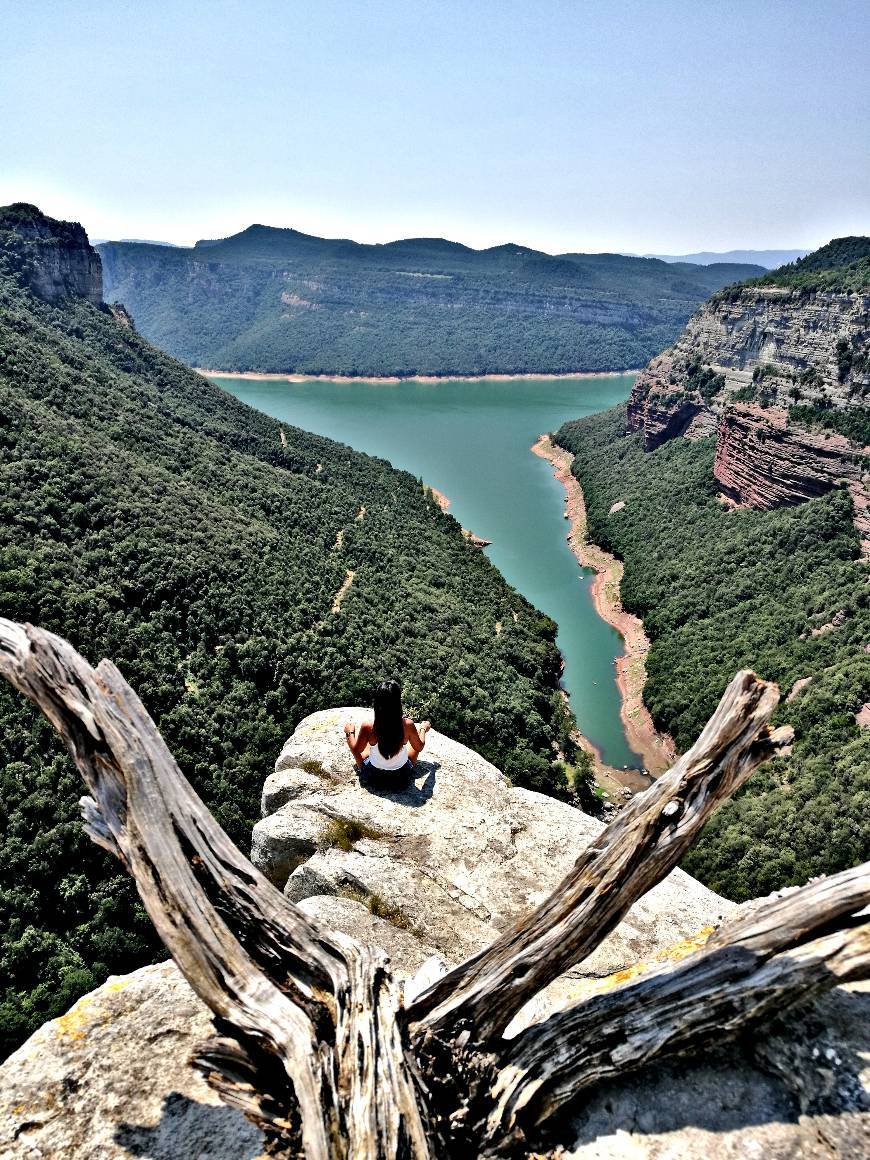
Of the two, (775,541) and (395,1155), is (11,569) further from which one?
(775,541)

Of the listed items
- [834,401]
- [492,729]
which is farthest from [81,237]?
[834,401]

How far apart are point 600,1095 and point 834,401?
210 feet

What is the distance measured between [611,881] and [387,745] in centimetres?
574

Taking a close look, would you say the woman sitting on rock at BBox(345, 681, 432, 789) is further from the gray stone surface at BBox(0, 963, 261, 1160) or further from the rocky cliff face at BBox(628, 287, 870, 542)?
the rocky cliff face at BBox(628, 287, 870, 542)

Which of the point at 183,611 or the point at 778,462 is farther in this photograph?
the point at 778,462

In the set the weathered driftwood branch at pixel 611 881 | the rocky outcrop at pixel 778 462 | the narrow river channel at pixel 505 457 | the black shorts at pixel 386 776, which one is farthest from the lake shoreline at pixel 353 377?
the weathered driftwood branch at pixel 611 881

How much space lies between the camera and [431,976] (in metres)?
5.36

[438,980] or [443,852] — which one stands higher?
[438,980]

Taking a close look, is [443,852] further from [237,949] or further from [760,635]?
[760,635]

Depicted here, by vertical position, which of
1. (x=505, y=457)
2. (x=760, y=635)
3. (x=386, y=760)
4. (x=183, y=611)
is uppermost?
(x=505, y=457)

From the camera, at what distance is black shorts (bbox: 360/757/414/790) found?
1029 centimetres

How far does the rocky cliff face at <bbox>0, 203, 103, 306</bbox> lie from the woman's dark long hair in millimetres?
66563

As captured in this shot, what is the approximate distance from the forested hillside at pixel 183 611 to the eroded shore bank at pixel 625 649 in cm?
533

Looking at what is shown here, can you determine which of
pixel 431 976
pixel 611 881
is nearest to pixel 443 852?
pixel 431 976
